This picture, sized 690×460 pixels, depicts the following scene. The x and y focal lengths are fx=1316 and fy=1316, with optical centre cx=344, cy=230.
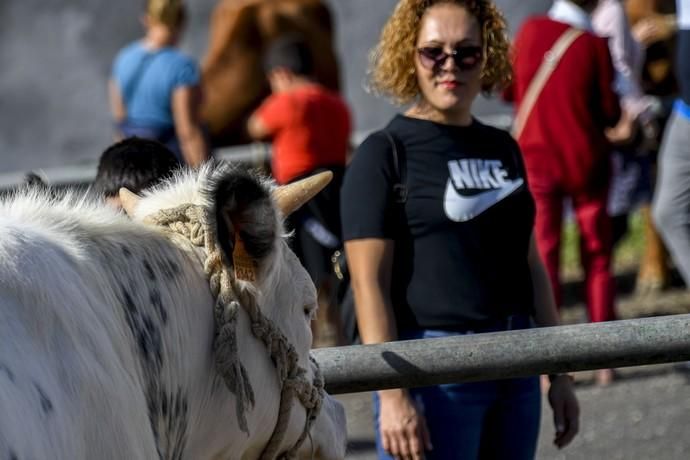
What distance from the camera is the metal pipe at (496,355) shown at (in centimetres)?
296

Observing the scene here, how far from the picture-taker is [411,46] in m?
3.69

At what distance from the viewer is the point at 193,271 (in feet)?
8.21

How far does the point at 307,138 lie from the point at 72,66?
5.14m

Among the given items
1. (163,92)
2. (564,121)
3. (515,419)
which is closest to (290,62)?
(163,92)

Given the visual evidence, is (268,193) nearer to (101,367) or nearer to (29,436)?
(101,367)

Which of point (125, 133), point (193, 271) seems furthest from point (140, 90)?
point (193, 271)

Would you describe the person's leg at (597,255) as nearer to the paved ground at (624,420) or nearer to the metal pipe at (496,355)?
the paved ground at (624,420)

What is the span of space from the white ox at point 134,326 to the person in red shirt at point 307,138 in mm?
4257

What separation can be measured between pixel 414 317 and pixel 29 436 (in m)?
1.62

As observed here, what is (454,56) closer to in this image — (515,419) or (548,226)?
(515,419)

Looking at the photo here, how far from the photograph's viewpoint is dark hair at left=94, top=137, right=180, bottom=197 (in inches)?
134

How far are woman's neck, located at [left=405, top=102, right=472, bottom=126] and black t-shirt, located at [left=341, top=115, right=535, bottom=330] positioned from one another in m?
0.04

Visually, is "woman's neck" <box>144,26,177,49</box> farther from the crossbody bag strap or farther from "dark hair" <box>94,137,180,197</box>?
"dark hair" <box>94,137,180,197</box>

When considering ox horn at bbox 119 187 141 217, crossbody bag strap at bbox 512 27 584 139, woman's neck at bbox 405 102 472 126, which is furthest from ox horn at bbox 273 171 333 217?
crossbody bag strap at bbox 512 27 584 139
